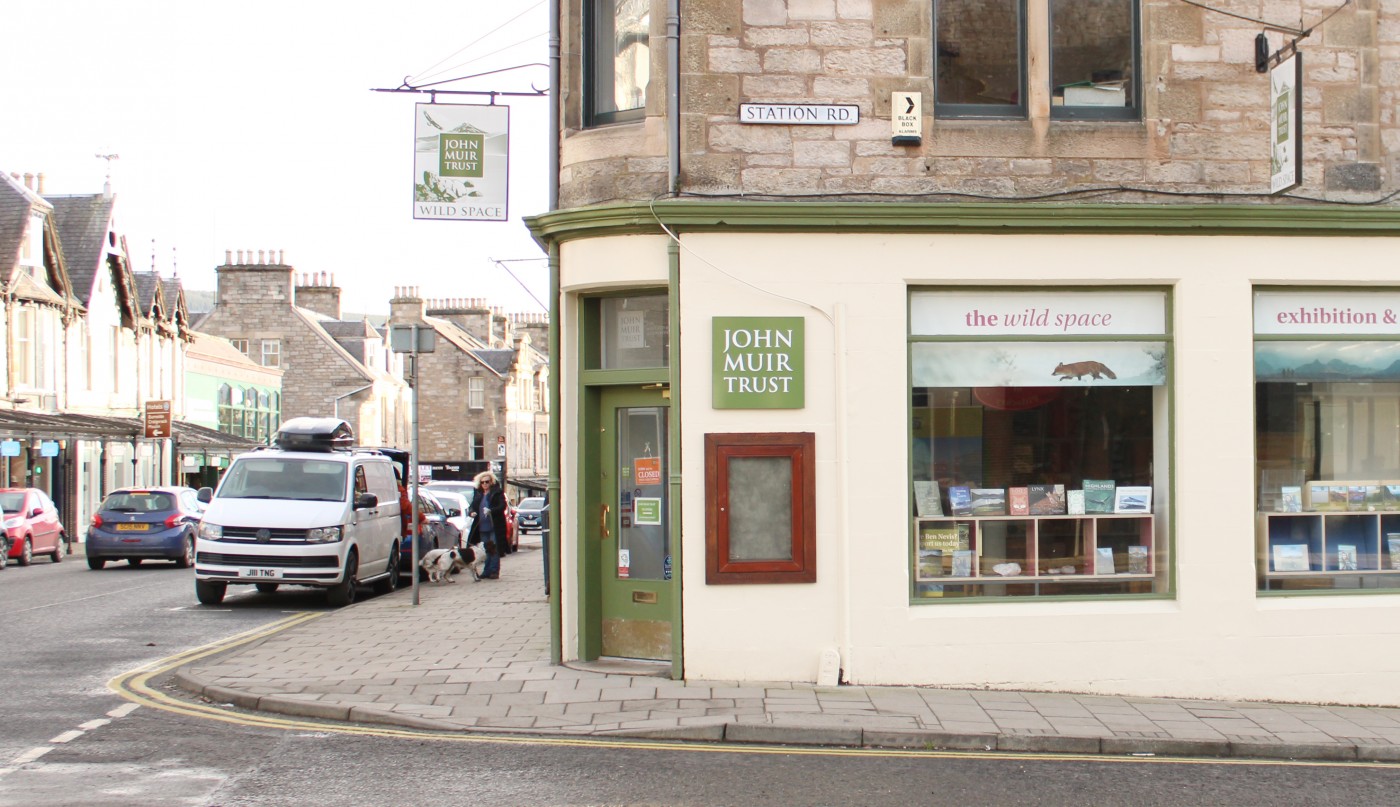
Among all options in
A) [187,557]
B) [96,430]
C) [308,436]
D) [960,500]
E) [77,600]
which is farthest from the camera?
[96,430]

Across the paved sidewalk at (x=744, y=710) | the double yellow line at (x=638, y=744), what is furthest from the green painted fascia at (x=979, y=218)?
the double yellow line at (x=638, y=744)

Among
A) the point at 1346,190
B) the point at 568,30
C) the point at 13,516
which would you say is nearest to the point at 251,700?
the point at 568,30

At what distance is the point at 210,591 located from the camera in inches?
715

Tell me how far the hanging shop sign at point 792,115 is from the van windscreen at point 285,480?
940 centimetres

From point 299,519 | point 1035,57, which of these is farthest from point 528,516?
point 1035,57

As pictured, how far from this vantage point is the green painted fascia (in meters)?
10.6

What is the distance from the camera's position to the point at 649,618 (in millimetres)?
11492

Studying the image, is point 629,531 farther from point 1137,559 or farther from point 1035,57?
point 1035,57

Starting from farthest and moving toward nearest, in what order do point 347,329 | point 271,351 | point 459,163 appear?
1. point 347,329
2. point 271,351
3. point 459,163

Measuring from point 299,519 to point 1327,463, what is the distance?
37.8ft

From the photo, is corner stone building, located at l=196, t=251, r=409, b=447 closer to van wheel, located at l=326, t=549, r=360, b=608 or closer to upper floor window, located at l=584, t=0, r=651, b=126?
van wheel, located at l=326, t=549, r=360, b=608

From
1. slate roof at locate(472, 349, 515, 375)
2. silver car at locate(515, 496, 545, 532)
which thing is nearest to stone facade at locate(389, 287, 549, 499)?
slate roof at locate(472, 349, 515, 375)

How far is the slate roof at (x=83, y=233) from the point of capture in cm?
4556

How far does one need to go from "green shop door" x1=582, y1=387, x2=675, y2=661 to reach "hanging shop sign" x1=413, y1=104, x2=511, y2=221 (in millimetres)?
1964
